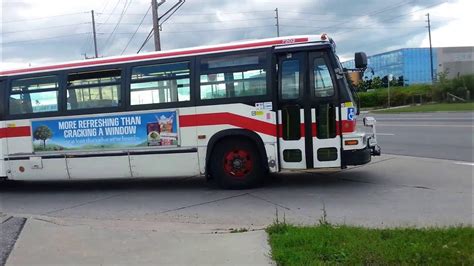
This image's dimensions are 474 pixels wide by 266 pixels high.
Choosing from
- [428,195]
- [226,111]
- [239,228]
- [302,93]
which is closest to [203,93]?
[226,111]

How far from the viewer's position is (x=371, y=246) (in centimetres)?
509

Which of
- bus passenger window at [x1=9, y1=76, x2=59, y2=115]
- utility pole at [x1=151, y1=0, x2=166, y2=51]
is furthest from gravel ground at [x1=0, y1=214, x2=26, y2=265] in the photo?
utility pole at [x1=151, y1=0, x2=166, y2=51]

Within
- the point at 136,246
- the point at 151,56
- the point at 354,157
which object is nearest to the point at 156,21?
the point at 151,56

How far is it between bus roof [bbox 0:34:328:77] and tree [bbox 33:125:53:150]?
1144 millimetres

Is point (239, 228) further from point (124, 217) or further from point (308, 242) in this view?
point (124, 217)

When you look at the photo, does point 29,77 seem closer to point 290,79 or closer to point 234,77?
point 234,77

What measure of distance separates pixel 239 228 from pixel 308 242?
1343 millimetres

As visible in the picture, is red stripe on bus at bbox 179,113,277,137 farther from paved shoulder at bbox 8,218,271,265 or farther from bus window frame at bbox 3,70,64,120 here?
paved shoulder at bbox 8,218,271,265

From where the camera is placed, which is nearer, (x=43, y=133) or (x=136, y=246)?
(x=136, y=246)

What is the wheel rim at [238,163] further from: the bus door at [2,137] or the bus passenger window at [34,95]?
the bus door at [2,137]

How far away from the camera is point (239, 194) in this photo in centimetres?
912

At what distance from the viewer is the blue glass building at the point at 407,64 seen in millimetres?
87625

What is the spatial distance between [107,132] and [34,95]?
1.78 meters

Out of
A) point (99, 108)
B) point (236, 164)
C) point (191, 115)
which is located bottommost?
point (236, 164)
